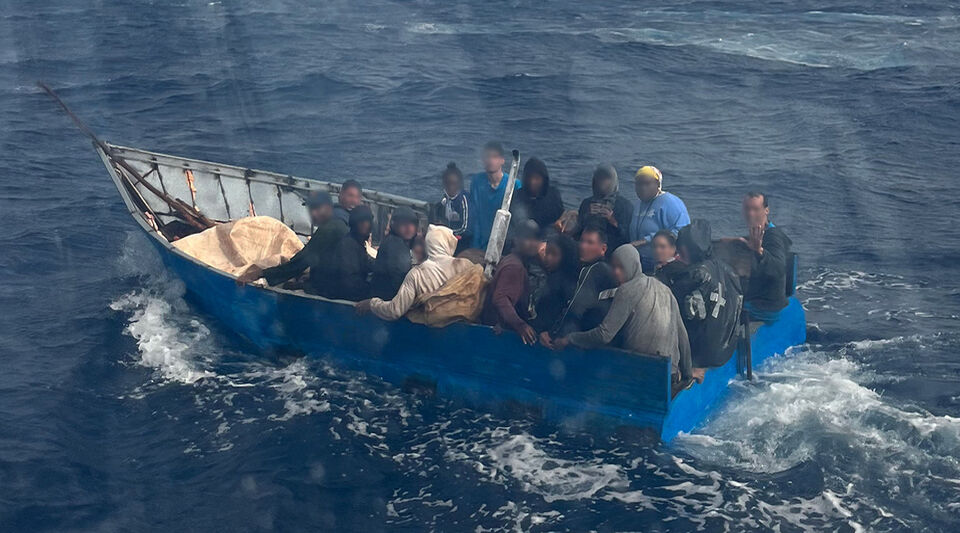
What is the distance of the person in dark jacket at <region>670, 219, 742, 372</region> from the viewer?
34.0ft

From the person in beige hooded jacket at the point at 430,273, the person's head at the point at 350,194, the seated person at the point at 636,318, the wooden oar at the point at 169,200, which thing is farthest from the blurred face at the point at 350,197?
the wooden oar at the point at 169,200

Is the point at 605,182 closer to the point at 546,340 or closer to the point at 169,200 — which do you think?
the point at 546,340

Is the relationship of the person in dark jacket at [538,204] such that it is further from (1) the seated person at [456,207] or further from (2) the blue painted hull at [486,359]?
(2) the blue painted hull at [486,359]

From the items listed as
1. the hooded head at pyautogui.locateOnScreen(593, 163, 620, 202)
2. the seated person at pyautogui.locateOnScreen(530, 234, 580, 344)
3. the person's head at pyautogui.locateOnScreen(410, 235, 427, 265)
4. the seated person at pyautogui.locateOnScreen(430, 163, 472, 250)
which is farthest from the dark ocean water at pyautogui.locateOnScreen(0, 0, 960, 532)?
the hooded head at pyautogui.locateOnScreen(593, 163, 620, 202)

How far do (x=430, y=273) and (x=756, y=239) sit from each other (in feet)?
13.3

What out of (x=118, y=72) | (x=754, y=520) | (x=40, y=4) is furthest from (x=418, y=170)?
(x=40, y=4)

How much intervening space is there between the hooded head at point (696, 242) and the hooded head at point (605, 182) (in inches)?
62.9

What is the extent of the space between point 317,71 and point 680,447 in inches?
974

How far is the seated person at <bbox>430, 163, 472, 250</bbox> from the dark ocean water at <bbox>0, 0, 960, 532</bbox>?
2.71 metres

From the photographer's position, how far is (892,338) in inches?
516

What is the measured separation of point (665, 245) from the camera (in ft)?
33.8

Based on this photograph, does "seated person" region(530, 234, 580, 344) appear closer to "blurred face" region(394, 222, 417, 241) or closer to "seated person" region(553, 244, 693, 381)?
"seated person" region(553, 244, 693, 381)

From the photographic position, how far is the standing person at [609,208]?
464 inches

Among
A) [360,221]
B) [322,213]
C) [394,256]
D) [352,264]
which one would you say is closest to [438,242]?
[394,256]
